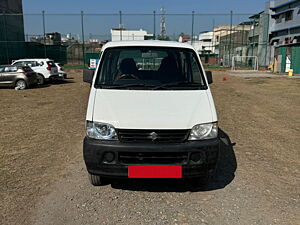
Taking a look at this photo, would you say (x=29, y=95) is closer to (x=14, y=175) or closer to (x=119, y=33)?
(x=14, y=175)

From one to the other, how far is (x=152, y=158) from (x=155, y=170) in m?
0.14

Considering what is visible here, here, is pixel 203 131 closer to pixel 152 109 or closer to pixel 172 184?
pixel 152 109

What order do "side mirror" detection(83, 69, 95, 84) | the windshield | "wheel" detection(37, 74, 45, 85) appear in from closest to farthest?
the windshield
"side mirror" detection(83, 69, 95, 84)
"wheel" detection(37, 74, 45, 85)

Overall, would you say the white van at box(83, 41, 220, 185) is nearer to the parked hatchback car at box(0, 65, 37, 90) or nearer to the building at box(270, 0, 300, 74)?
the parked hatchback car at box(0, 65, 37, 90)

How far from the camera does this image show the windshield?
12.8 ft

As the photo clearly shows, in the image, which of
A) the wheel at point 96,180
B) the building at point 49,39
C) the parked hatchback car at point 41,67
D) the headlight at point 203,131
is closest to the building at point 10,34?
the building at point 49,39

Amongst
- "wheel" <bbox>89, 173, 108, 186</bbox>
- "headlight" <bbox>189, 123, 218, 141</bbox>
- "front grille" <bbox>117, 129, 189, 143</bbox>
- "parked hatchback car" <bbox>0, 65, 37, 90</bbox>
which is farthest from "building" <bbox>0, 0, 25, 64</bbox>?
"headlight" <bbox>189, 123, 218, 141</bbox>

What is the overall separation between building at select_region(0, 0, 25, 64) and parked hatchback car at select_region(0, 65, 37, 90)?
1637 centimetres

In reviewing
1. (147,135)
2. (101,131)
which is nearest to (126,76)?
(101,131)

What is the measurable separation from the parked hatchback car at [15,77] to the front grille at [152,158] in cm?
1315

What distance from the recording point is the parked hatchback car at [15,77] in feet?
47.4

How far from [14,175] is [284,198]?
371 cm

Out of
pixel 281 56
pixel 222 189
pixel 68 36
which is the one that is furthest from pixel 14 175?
pixel 68 36

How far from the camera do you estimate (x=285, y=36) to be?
105 feet
